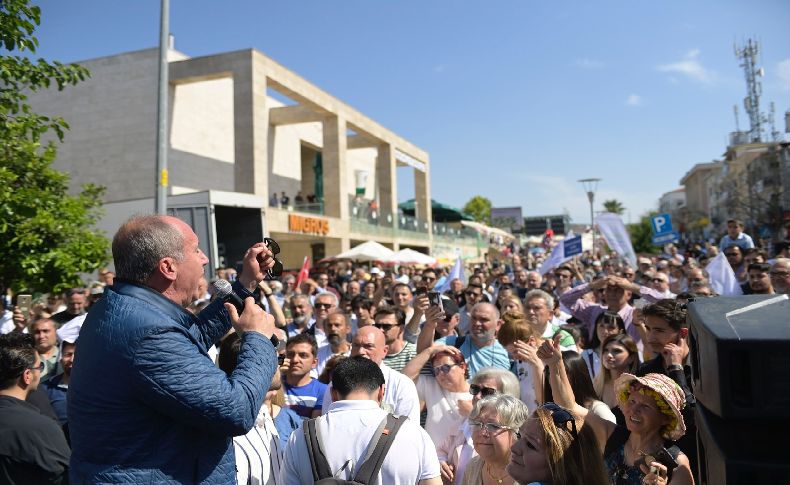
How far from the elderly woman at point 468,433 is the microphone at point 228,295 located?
6.54ft

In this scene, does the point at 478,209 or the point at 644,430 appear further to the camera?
the point at 478,209

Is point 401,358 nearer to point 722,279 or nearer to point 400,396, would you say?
point 400,396

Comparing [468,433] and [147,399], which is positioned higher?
[147,399]

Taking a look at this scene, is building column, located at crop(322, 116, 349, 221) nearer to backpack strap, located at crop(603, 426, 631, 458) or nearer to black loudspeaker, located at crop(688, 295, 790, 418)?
backpack strap, located at crop(603, 426, 631, 458)

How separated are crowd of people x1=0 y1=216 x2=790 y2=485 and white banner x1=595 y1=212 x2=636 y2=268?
263 inches

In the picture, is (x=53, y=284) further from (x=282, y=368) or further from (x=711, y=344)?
(x=711, y=344)

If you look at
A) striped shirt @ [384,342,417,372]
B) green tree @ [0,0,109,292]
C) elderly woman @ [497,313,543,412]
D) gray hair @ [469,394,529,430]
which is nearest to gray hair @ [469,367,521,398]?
elderly woman @ [497,313,543,412]

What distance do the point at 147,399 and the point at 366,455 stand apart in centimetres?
123

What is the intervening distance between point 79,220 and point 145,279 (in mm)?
8251

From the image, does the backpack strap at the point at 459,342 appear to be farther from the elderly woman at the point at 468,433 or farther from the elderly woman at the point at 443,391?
the elderly woman at the point at 468,433

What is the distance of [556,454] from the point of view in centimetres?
253

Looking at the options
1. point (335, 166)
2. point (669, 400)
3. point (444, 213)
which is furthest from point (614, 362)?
point (444, 213)

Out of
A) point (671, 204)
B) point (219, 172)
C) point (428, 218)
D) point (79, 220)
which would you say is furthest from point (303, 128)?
point (671, 204)

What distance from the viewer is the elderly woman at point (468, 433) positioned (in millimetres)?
3873
